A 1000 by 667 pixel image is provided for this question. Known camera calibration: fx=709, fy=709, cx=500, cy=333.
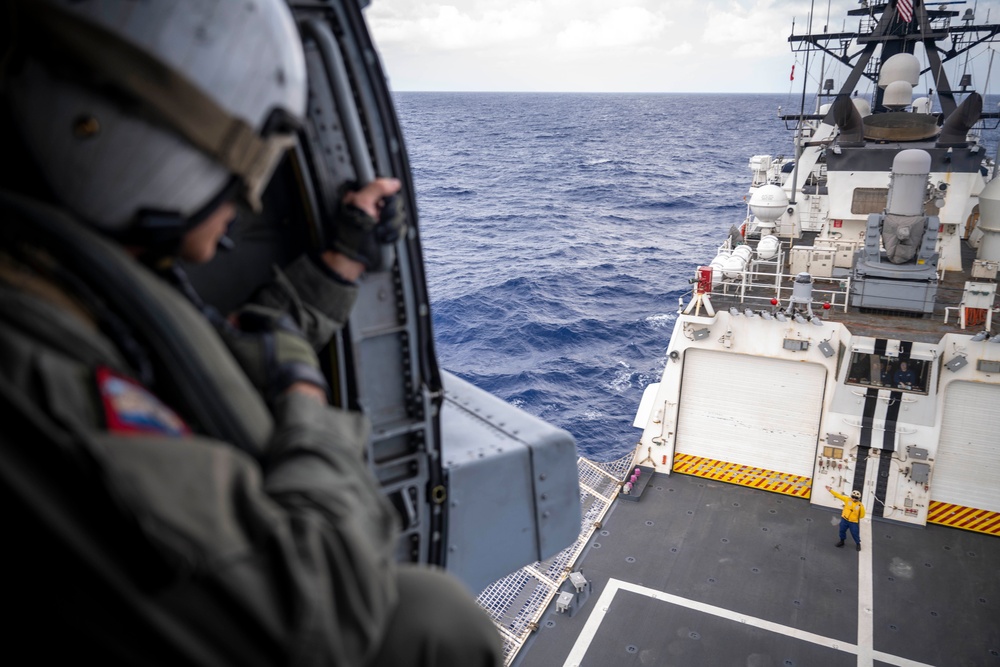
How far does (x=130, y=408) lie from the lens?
1.20 metres

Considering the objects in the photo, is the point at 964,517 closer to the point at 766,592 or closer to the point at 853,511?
the point at 853,511

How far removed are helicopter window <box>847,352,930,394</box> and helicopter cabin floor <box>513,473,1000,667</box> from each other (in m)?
2.51

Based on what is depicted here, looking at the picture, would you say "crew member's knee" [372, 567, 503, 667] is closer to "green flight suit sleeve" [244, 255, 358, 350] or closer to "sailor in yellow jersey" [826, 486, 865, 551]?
"green flight suit sleeve" [244, 255, 358, 350]

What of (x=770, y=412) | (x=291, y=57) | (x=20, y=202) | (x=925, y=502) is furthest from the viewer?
(x=770, y=412)

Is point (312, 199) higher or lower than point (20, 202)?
lower

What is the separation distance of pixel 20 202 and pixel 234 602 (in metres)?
0.83

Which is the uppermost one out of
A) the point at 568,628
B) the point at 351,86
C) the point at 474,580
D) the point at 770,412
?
the point at 351,86

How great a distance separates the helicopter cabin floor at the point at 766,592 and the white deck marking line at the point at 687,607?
0.07ft

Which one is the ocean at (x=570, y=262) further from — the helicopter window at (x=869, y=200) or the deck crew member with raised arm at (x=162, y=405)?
the deck crew member with raised arm at (x=162, y=405)

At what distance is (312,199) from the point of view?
107 inches

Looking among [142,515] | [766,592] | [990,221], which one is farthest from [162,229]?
[990,221]

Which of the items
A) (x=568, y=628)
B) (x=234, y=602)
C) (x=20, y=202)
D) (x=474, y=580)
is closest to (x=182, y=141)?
(x=20, y=202)

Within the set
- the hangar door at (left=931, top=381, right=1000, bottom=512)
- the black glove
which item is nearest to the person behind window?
the hangar door at (left=931, top=381, right=1000, bottom=512)

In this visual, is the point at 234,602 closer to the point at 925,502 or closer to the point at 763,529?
the point at 763,529
